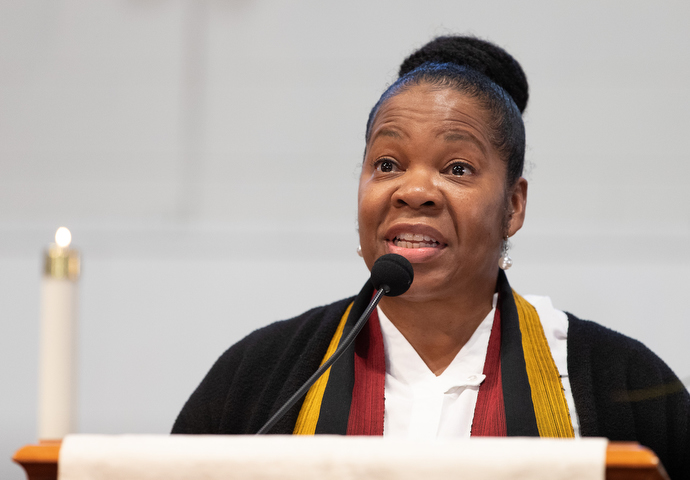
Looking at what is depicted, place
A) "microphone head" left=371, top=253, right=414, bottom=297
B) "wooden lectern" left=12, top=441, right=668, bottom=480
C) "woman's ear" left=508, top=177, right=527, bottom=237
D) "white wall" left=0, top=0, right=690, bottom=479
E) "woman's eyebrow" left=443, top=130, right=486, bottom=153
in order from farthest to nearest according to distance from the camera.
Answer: "white wall" left=0, top=0, right=690, bottom=479
"woman's ear" left=508, top=177, right=527, bottom=237
"woman's eyebrow" left=443, top=130, right=486, bottom=153
"microphone head" left=371, top=253, right=414, bottom=297
"wooden lectern" left=12, top=441, right=668, bottom=480

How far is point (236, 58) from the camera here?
2479mm

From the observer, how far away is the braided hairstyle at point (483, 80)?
1412mm

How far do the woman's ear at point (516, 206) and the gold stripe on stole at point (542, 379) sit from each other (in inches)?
5.6

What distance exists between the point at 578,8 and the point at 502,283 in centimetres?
127

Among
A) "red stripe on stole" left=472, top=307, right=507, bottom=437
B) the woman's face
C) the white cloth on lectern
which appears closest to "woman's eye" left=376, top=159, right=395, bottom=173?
the woman's face

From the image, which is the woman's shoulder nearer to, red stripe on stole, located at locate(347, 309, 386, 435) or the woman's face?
the woman's face

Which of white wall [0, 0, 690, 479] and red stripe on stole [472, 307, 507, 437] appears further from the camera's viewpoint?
white wall [0, 0, 690, 479]

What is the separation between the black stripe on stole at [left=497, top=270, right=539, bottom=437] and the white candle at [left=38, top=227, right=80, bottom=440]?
2.46 ft

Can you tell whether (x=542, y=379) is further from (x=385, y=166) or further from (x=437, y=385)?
(x=385, y=166)

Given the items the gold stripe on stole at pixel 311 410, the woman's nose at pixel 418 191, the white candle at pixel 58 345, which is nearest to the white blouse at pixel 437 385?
the gold stripe on stole at pixel 311 410

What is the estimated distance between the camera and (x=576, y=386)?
129 cm

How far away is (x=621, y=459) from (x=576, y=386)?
2.19 ft

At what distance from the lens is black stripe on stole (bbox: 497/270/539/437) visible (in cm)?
122

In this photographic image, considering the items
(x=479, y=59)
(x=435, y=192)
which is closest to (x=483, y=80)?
(x=479, y=59)
